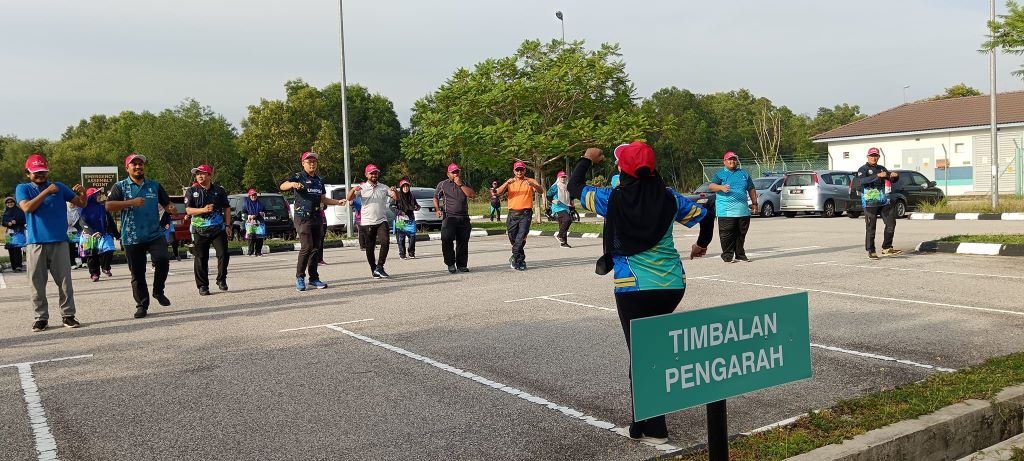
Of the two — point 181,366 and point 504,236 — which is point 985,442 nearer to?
point 181,366

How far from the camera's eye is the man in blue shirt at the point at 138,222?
9664 mm

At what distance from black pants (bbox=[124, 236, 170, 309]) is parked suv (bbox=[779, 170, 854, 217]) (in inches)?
905

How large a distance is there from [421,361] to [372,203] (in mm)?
6803

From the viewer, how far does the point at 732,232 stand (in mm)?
13594

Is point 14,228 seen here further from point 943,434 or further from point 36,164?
point 943,434

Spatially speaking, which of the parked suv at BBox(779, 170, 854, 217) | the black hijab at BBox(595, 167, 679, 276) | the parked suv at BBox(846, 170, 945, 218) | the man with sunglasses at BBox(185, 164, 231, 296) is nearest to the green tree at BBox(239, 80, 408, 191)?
the parked suv at BBox(779, 170, 854, 217)

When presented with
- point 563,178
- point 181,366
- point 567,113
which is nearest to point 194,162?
point 567,113

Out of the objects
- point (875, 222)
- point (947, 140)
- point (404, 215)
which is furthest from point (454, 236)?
point (947, 140)

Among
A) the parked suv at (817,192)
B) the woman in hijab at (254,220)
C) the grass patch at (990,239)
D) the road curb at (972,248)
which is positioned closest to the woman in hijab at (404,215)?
the woman in hijab at (254,220)

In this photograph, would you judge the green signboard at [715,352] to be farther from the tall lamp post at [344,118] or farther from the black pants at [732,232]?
the tall lamp post at [344,118]

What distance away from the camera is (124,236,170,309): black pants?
966 centimetres

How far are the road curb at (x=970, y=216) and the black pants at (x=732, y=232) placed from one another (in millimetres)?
13419

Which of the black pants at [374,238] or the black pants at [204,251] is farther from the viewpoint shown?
the black pants at [374,238]

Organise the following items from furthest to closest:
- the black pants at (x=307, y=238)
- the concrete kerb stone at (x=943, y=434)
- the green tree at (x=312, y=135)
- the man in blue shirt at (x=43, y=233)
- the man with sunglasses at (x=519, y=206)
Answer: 1. the green tree at (x=312, y=135)
2. the man with sunglasses at (x=519, y=206)
3. the black pants at (x=307, y=238)
4. the man in blue shirt at (x=43, y=233)
5. the concrete kerb stone at (x=943, y=434)
